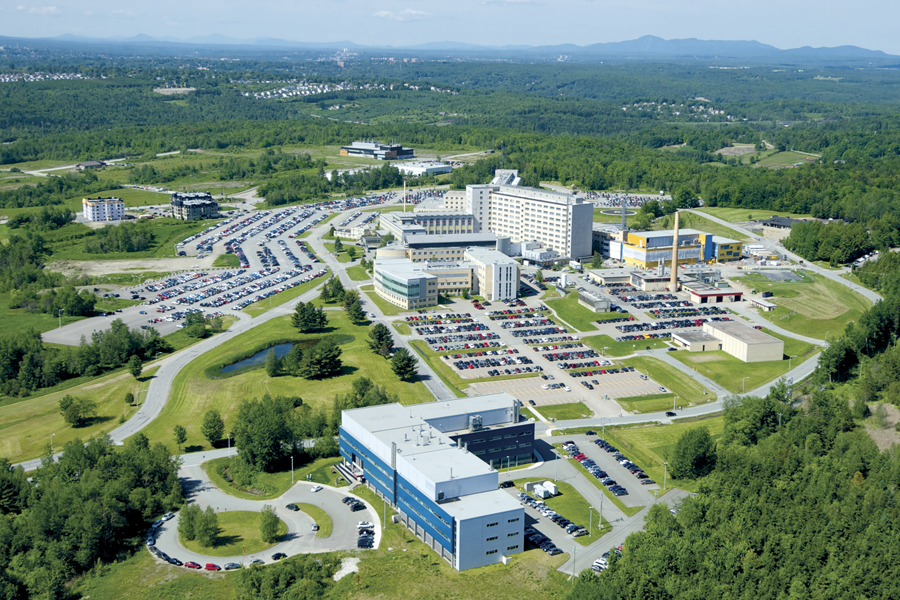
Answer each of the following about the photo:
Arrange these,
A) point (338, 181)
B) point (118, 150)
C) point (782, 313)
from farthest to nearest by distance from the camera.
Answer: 1. point (118, 150)
2. point (338, 181)
3. point (782, 313)

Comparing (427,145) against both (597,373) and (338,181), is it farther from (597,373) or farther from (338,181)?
(597,373)

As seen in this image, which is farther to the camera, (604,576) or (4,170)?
(4,170)

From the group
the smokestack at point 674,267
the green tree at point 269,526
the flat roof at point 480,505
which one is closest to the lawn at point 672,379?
the smokestack at point 674,267

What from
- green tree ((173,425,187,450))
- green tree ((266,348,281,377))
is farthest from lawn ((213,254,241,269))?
green tree ((173,425,187,450))

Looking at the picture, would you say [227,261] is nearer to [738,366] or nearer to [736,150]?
[738,366]

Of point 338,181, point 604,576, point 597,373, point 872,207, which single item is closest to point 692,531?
point 604,576

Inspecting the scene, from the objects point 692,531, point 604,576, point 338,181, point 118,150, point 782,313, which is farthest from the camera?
point 118,150

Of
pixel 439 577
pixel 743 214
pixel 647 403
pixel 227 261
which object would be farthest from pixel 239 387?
pixel 743 214
